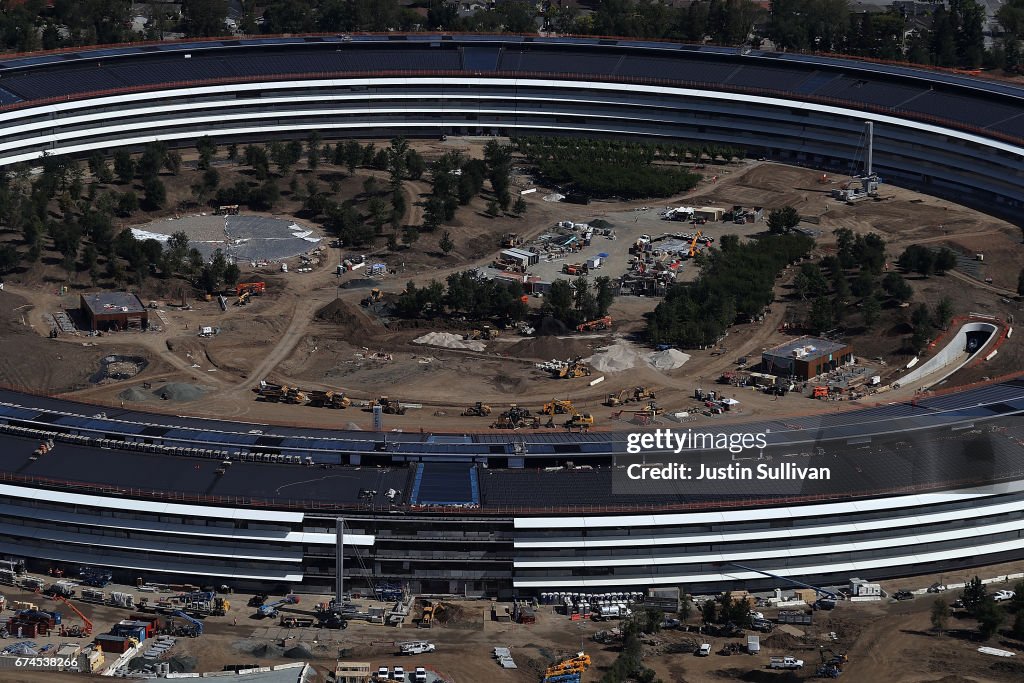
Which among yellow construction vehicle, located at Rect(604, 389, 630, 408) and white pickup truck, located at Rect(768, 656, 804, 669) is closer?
white pickup truck, located at Rect(768, 656, 804, 669)

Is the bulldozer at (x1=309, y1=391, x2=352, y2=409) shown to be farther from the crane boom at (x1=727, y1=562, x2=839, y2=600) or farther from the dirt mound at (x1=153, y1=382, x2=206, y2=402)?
the crane boom at (x1=727, y1=562, x2=839, y2=600)

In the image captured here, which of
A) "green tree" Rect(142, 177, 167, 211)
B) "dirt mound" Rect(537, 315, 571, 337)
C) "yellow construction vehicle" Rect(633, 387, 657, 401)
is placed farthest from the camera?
"green tree" Rect(142, 177, 167, 211)

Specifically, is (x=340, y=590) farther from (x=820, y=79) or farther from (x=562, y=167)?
(x=820, y=79)

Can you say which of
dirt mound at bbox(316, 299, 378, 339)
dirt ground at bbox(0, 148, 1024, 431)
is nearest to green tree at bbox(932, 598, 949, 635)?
Result: dirt ground at bbox(0, 148, 1024, 431)

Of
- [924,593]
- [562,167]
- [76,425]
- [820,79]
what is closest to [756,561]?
[924,593]

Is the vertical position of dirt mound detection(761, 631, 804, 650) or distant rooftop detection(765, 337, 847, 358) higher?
distant rooftop detection(765, 337, 847, 358)

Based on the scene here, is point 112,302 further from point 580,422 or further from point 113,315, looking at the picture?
point 580,422

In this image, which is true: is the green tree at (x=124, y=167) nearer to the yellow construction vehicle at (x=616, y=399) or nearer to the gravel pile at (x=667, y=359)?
the gravel pile at (x=667, y=359)
